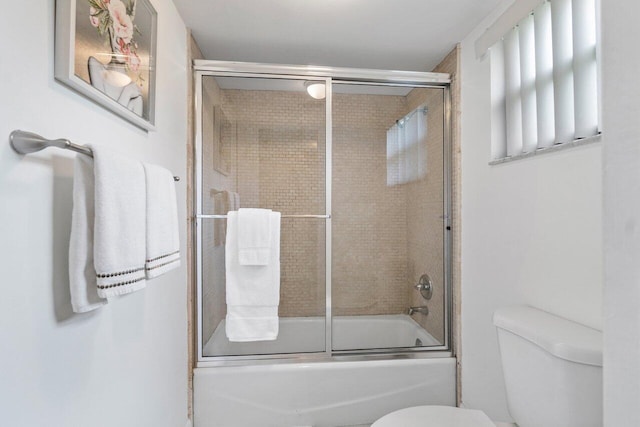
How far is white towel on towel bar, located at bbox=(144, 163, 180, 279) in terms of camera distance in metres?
0.94

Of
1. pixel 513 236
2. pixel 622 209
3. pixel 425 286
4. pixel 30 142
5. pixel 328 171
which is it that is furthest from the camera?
pixel 425 286

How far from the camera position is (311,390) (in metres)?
1.81

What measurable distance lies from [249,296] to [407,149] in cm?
141

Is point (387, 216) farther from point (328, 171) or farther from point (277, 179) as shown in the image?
point (277, 179)

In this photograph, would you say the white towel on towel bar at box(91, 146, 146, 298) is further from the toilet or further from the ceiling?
the ceiling

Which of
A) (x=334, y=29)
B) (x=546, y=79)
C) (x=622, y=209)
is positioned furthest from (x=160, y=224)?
(x=546, y=79)

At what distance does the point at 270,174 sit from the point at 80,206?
133 cm

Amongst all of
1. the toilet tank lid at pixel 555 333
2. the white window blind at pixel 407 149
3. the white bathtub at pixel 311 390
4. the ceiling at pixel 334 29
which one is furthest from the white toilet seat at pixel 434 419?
the ceiling at pixel 334 29

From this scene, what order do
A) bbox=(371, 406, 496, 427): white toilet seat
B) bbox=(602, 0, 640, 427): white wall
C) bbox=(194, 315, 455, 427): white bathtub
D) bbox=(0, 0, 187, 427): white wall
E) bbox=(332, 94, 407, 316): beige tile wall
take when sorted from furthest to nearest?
bbox=(332, 94, 407, 316): beige tile wall, bbox=(194, 315, 455, 427): white bathtub, bbox=(371, 406, 496, 427): white toilet seat, bbox=(0, 0, 187, 427): white wall, bbox=(602, 0, 640, 427): white wall

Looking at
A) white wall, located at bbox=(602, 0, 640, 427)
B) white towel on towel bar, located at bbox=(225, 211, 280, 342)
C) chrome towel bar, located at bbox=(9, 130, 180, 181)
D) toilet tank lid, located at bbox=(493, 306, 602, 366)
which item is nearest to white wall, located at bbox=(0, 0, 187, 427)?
chrome towel bar, located at bbox=(9, 130, 180, 181)

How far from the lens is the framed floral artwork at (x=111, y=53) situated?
2.51 feet

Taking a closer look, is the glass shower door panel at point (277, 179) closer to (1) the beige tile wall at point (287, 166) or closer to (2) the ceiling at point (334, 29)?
(1) the beige tile wall at point (287, 166)

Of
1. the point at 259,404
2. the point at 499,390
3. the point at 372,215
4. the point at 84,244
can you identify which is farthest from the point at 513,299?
the point at 84,244

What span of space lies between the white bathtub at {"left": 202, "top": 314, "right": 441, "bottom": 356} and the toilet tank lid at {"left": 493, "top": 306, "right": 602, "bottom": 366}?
90 cm
